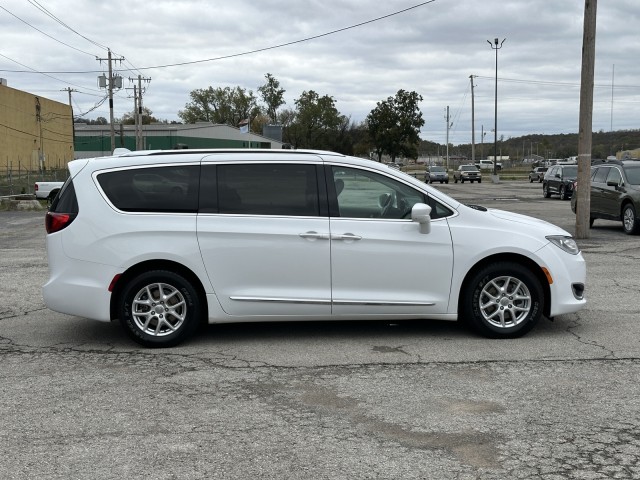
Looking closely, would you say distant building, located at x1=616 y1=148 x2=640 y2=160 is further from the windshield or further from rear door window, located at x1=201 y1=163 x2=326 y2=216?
rear door window, located at x1=201 y1=163 x2=326 y2=216

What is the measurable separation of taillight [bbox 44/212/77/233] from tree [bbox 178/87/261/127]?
129210 mm

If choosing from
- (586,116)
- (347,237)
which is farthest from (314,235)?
(586,116)

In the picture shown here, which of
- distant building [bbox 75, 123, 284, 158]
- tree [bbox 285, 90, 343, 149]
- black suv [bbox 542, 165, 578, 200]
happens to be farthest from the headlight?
tree [bbox 285, 90, 343, 149]

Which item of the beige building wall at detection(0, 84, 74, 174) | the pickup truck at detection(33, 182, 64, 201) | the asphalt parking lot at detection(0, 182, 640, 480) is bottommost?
→ the asphalt parking lot at detection(0, 182, 640, 480)

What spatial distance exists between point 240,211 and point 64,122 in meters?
67.5

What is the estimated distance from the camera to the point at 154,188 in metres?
6.66

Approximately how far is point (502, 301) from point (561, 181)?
1083 inches

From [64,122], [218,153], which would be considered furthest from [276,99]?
[218,153]

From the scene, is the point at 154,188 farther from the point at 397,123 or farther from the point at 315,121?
the point at 315,121

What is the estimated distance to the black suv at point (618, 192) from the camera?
629 inches

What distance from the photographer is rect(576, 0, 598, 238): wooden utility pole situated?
15.2m

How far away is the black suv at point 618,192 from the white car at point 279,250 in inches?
402

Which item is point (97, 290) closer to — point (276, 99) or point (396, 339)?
point (396, 339)

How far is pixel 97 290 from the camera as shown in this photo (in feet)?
21.3
